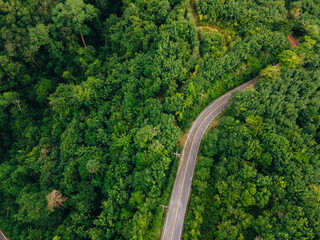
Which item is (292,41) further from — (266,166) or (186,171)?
(186,171)

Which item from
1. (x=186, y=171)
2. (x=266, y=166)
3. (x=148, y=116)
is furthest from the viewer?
(x=148, y=116)

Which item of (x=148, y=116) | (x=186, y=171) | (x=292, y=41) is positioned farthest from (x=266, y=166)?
(x=292, y=41)

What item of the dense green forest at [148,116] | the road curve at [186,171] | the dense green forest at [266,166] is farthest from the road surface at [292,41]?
the road curve at [186,171]

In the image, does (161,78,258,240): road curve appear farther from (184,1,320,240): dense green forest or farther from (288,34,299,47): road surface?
(288,34,299,47): road surface

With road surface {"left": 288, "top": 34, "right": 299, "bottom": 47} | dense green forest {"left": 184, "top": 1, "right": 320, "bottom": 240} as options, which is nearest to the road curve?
dense green forest {"left": 184, "top": 1, "right": 320, "bottom": 240}

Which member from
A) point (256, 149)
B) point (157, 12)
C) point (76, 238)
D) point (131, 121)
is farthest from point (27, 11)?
point (256, 149)

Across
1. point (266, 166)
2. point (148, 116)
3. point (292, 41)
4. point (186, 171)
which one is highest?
point (292, 41)

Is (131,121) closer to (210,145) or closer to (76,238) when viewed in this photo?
(210,145)

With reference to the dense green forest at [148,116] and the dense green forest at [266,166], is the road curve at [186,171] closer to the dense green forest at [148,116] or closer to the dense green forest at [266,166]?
the dense green forest at [266,166]
